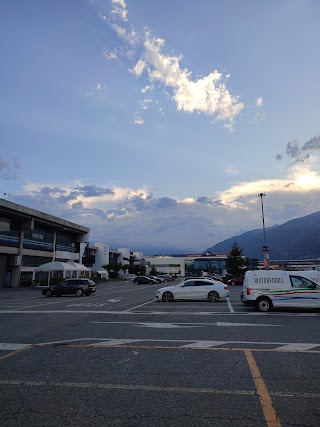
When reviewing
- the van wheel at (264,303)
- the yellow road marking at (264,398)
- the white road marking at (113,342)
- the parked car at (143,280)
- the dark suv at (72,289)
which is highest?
the parked car at (143,280)

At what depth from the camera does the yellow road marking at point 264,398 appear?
4301 millimetres

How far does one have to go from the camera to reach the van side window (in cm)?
1666

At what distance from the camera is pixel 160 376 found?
614cm

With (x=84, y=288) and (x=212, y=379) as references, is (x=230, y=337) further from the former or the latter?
(x=84, y=288)

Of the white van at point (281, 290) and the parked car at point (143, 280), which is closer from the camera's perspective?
the white van at point (281, 290)

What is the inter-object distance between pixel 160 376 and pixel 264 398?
1848mm

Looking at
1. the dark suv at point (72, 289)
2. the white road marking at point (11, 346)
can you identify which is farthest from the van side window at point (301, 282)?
the dark suv at point (72, 289)

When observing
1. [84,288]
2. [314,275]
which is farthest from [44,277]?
[314,275]

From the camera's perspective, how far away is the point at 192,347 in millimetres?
8508

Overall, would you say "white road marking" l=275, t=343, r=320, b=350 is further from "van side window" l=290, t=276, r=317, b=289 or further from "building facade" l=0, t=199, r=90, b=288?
"building facade" l=0, t=199, r=90, b=288

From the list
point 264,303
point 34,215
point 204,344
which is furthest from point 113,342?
point 34,215

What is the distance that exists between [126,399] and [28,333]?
6.83m

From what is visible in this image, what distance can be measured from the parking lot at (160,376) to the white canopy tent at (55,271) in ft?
115

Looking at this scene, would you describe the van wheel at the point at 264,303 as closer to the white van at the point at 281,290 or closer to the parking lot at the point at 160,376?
the white van at the point at 281,290
